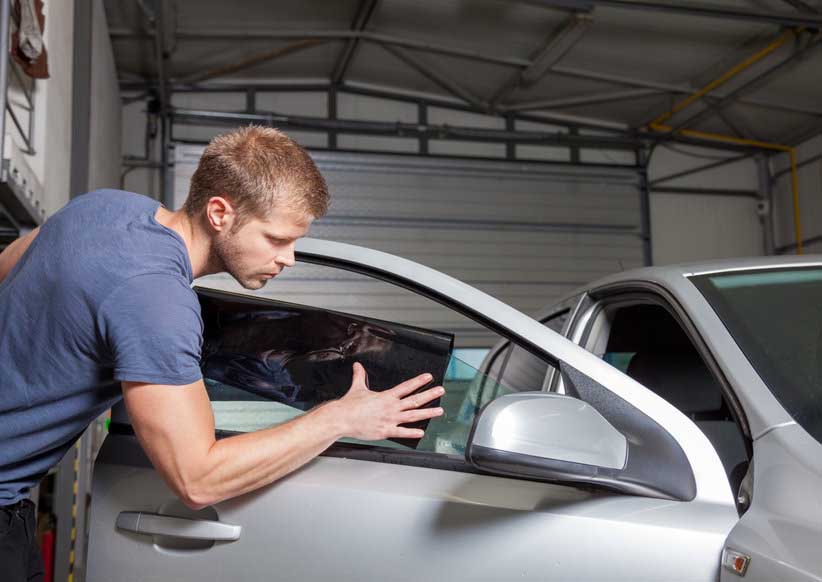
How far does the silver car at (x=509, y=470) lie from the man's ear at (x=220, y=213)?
0.32 meters

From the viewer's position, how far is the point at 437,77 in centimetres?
927

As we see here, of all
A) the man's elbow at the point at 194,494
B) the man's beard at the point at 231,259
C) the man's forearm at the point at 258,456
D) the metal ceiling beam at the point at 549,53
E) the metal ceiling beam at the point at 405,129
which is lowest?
the man's elbow at the point at 194,494

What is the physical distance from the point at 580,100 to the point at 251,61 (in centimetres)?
401

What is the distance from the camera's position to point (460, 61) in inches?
352

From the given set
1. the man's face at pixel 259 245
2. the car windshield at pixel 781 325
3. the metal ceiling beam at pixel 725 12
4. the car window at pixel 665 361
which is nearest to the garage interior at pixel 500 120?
the metal ceiling beam at pixel 725 12

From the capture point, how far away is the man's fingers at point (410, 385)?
1440 millimetres

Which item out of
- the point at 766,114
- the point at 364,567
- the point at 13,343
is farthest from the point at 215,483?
the point at 766,114

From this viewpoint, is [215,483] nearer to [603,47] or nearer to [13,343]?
[13,343]

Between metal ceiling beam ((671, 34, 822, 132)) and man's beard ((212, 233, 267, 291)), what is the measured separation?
24.8ft

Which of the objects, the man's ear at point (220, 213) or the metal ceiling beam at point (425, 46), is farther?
the metal ceiling beam at point (425, 46)

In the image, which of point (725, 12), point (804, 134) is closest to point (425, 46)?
point (725, 12)

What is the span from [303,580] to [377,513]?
189 millimetres

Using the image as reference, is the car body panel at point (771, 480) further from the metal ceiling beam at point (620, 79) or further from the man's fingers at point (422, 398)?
the metal ceiling beam at point (620, 79)

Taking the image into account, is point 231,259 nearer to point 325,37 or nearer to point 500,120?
point 325,37
